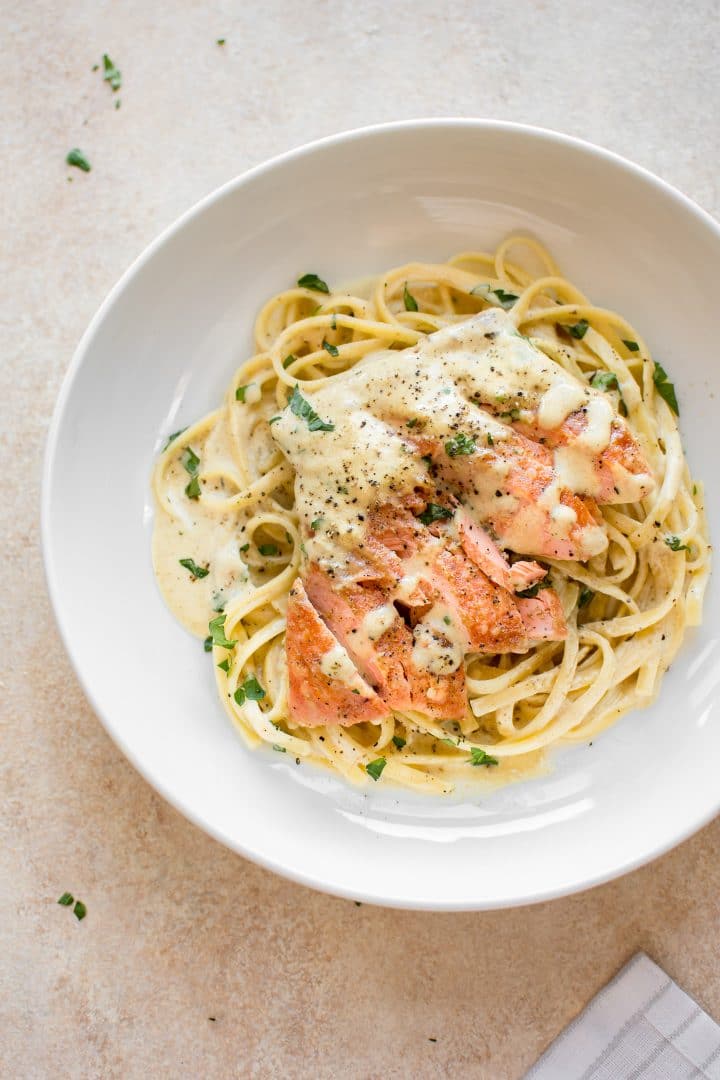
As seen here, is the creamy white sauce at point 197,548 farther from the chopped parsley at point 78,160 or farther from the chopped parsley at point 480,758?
the chopped parsley at point 78,160

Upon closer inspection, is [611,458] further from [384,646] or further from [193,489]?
[193,489]

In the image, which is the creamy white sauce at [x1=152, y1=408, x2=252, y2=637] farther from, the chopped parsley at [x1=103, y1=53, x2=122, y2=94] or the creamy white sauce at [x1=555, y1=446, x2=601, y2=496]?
the chopped parsley at [x1=103, y1=53, x2=122, y2=94]

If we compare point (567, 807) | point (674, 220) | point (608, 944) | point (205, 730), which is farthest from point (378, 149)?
point (608, 944)

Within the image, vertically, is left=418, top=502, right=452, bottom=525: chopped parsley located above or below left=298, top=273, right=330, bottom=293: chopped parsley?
below

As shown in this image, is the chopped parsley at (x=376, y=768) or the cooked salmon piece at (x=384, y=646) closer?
the cooked salmon piece at (x=384, y=646)

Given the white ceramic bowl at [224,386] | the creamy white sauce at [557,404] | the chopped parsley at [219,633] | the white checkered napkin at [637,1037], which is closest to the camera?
the creamy white sauce at [557,404]

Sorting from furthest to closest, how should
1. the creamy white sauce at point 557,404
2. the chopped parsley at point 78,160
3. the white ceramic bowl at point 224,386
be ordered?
the chopped parsley at point 78,160, the white ceramic bowl at point 224,386, the creamy white sauce at point 557,404

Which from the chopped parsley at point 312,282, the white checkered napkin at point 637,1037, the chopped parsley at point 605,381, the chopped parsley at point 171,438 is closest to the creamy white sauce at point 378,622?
the chopped parsley at point 171,438

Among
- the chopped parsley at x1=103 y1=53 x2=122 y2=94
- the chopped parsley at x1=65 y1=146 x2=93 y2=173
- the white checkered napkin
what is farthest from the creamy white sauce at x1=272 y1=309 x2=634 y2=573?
the white checkered napkin
